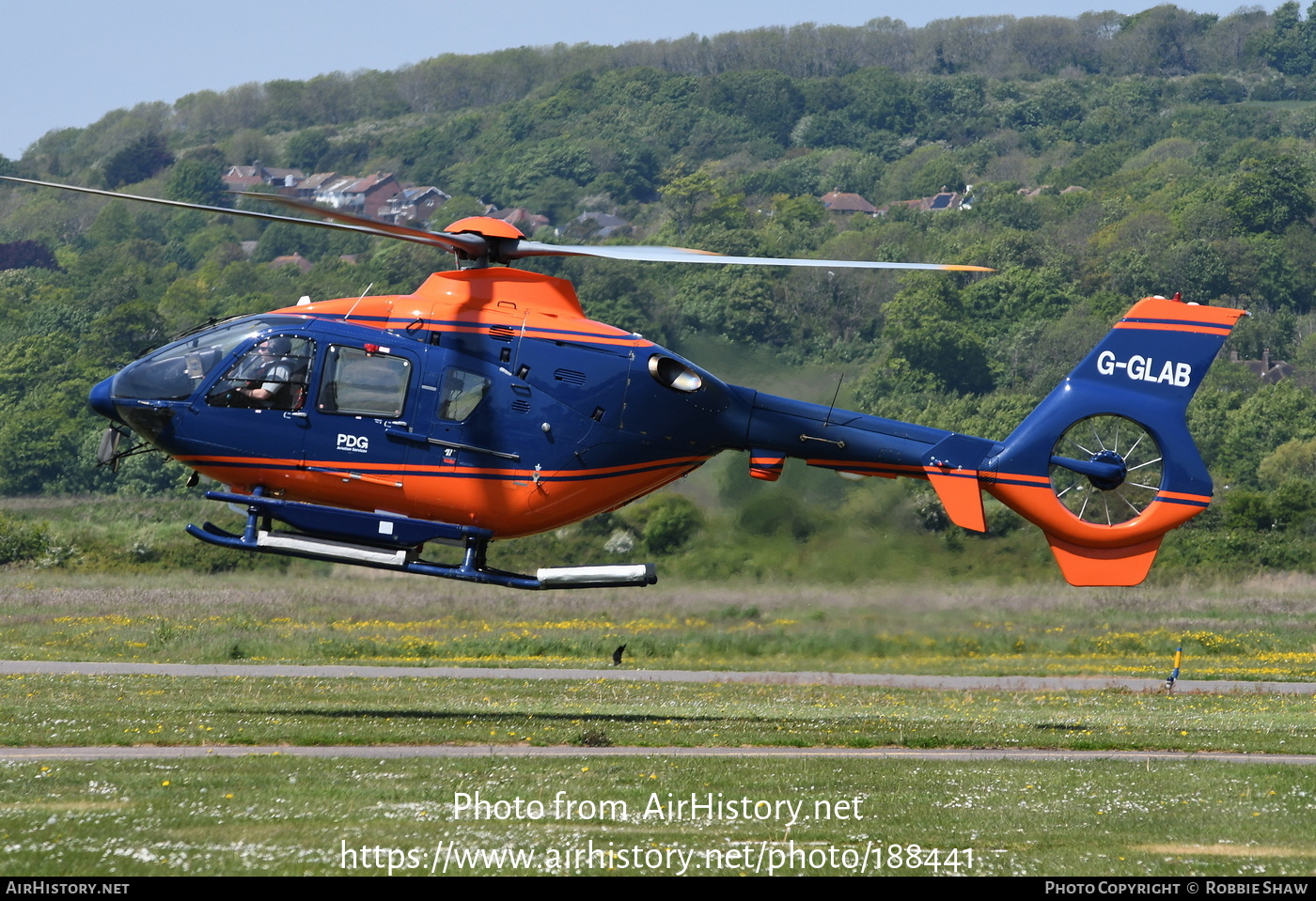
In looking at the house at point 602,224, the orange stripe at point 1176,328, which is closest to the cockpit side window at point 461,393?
the orange stripe at point 1176,328

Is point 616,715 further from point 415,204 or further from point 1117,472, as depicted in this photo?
point 415,204

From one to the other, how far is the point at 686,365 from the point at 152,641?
58.0 feet

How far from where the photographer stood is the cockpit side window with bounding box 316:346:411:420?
61.4 feet

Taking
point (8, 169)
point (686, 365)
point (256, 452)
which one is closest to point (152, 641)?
point (256, 452)

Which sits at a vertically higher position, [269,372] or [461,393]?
[269,372]

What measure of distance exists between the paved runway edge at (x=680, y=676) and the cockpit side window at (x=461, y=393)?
9172 millimetres

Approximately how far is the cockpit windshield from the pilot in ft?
0.92

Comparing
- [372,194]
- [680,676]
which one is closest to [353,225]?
[680,676]

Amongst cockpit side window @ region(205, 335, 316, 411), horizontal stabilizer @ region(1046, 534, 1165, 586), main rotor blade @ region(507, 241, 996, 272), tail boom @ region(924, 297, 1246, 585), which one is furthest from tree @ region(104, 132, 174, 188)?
horizontal stabilizer @ region(1046, 534, 1165, 586)

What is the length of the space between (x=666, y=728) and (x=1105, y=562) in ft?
20.0

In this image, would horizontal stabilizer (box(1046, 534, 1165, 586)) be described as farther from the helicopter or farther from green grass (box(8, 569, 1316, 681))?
green grass (box(8, 569, 1316, 681))

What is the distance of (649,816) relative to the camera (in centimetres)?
1388

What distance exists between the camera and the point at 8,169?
199 meters
